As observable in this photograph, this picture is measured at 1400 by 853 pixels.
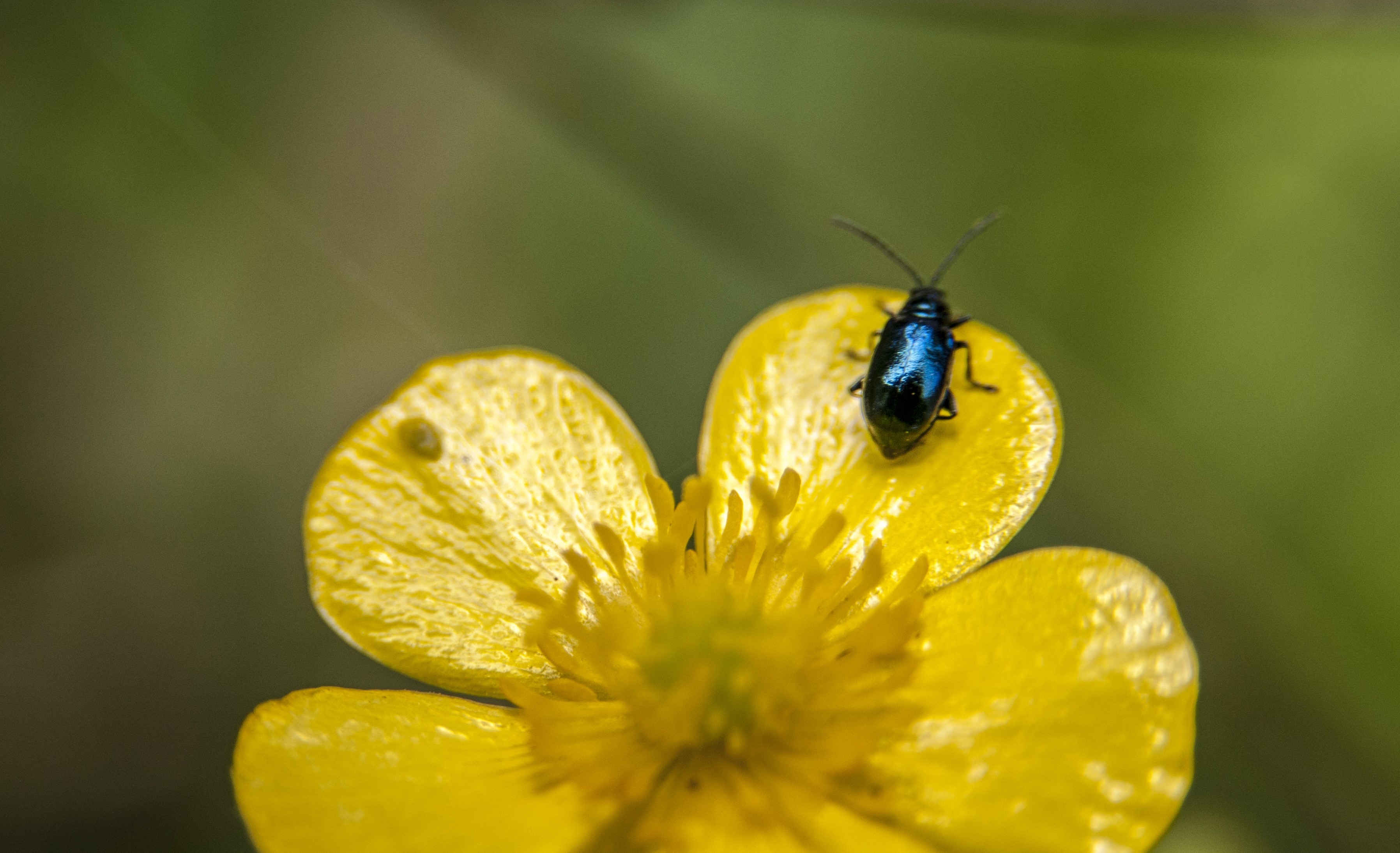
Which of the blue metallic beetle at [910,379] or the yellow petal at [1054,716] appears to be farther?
the blue metallic beetle at [910,379]

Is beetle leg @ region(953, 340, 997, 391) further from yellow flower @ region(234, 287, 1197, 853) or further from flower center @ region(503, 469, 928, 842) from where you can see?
flower center @ region(503, 469, 928, 842)

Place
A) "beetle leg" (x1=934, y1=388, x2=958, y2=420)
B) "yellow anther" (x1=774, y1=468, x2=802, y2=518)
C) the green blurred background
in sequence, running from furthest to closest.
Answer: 1. the green blurred background
2. "beetle leg" (x1=934, y1=388, x2=958, y2=420)
3. "yellow anther" (x1=774, y1=468, x2=802, y2=518)

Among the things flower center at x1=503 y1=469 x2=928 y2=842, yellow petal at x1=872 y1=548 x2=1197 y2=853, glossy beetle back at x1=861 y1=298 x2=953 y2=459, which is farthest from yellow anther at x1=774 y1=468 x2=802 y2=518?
yellow petal at x1=872 y1=548 x2=1197 y2=853

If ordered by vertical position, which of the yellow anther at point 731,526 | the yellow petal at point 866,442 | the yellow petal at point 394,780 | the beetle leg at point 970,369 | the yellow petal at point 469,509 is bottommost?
the yellow petal at point 394,780

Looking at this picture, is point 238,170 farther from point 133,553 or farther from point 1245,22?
point 1245,22

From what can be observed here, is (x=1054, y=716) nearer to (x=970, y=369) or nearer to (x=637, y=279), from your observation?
(x=970, y=369)

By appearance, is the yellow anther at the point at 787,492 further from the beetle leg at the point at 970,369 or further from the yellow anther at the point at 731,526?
the beetle leg at the point at 970,369

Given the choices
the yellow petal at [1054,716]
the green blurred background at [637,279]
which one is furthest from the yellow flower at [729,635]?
the green blurred background at [637,279]

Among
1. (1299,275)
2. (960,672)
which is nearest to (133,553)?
(960,672)

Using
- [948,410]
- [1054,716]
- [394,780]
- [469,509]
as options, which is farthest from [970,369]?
[394,780]
